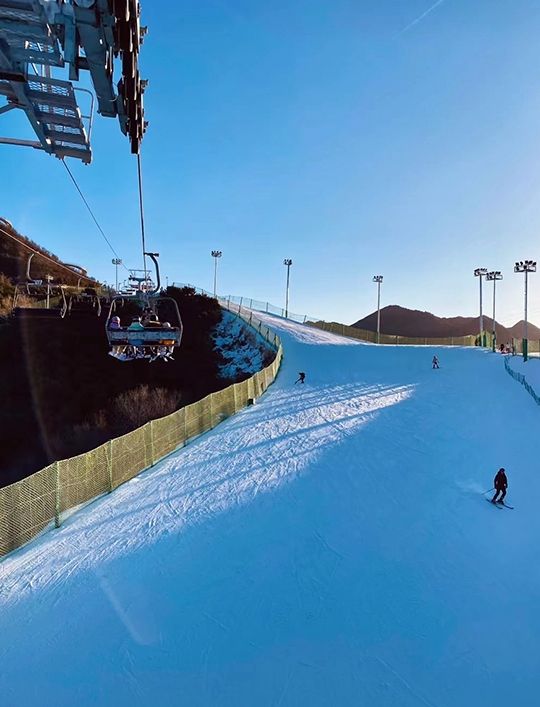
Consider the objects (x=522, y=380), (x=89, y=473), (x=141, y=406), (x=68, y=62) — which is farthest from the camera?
(x=141, y=406)

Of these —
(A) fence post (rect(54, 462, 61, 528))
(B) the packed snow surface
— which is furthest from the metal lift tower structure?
(B) the packed snow surface

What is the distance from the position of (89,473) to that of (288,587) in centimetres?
646

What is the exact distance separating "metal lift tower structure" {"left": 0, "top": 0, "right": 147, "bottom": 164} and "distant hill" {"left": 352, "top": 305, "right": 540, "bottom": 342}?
102 meters

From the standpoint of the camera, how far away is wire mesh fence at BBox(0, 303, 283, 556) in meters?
9.74

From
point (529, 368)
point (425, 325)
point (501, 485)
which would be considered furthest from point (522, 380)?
point (425, 325)

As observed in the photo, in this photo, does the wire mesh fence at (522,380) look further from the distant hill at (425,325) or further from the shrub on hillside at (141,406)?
the distant hill at (425,325)

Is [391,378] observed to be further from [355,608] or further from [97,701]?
[97,701]

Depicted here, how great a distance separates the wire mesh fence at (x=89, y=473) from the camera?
9.74 m

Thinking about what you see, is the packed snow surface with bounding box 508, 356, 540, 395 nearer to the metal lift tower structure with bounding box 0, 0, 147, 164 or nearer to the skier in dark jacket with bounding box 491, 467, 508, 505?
the skier in dark jacket with bounding box 491, 467, 508, 505

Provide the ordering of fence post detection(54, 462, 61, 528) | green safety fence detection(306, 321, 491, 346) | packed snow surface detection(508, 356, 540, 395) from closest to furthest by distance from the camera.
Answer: fence post detection(54, 462, 61, 528), packed snow surface detection(508, 356, 540, 395), green safety fence detection(306, 321, 491, 346)

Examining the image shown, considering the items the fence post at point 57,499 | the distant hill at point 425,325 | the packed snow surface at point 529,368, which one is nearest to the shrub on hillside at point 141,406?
the fence post at point 57,499

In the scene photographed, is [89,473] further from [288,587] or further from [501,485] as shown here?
[501,485]

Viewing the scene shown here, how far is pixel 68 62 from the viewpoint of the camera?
3.88 metres

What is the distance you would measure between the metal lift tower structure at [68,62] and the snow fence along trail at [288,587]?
23.7 ft
